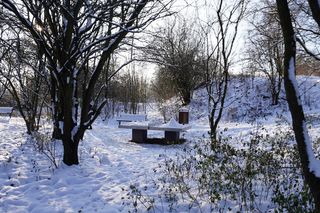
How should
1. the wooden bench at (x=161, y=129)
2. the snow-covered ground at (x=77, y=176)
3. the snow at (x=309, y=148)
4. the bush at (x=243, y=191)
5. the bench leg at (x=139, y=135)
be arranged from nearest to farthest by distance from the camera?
the snow at (x=309, y=148), the bush at (x=243, y=191), the snow-covered ground at (x=77, y=176), the wooden bench at (x=161, y=129), the bench leg at (x=139, y=135)

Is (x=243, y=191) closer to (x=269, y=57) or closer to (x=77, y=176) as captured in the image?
(x=77, y=176)

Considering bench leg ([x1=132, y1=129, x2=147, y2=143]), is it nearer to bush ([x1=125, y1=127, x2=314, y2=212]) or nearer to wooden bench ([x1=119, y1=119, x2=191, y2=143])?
wooden bench ([x1=119, y1=119, x2=191, y2=143])

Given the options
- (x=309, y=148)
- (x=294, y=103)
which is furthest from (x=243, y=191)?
(x=294, y=103)

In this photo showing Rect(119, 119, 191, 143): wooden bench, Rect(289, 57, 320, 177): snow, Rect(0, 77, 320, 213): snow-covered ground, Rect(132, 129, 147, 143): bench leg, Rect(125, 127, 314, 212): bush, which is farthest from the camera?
Rect(132, 129, 147, 143): bench leg

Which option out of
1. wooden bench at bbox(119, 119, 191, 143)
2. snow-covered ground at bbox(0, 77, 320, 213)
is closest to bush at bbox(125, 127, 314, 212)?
snow-covered ground at bbox(0, 77, 320, 213)

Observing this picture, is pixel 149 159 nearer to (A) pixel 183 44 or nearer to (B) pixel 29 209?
(B) pixel 29 209

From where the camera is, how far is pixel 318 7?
3480mm

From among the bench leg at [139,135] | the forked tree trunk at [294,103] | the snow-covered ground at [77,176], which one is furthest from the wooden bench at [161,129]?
the forked tree trunk at [294,103]

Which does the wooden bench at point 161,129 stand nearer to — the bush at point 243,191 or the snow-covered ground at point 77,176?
the snow-covered ground at point 77,176

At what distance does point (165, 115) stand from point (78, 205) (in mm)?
16813

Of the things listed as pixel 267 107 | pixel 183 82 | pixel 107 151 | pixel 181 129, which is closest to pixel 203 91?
pixel 183 82

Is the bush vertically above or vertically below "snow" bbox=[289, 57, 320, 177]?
below

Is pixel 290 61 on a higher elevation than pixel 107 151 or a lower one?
higher

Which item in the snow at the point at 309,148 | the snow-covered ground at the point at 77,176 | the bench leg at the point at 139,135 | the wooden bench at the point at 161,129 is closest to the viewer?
the snow at the point at 309,148
